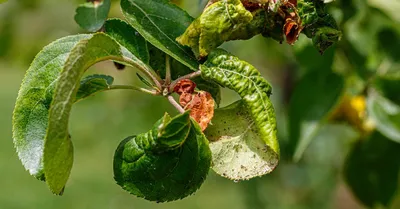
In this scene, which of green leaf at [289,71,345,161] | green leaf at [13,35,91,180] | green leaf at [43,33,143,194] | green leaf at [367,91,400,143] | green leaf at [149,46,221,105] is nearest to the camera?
green leaf at [43,33,143,194]

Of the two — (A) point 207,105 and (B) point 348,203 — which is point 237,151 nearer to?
(A) point 207,105

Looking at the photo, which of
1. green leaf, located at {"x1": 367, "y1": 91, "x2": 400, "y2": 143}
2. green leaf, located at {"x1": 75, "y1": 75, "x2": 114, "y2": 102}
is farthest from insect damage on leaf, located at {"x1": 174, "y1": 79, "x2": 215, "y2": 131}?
green leaf, located at {"x1": 367, "y1": 91, "x2": 400, "y2": 143}

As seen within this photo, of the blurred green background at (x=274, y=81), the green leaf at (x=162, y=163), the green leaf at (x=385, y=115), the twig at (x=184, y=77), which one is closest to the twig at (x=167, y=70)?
the twig at (x=184, y=77)

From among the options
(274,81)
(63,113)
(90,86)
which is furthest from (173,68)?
(274,81)

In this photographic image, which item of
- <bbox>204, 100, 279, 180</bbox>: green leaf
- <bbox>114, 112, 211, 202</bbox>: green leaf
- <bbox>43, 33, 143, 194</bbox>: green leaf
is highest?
<bbox>43, 33, 143, 194</bbox>: green leaf

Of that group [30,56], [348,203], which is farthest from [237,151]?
[348,203]

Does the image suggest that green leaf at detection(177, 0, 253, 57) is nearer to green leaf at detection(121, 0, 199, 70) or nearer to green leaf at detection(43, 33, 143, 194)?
green leaf at detection(121, 0, 199, 70)
